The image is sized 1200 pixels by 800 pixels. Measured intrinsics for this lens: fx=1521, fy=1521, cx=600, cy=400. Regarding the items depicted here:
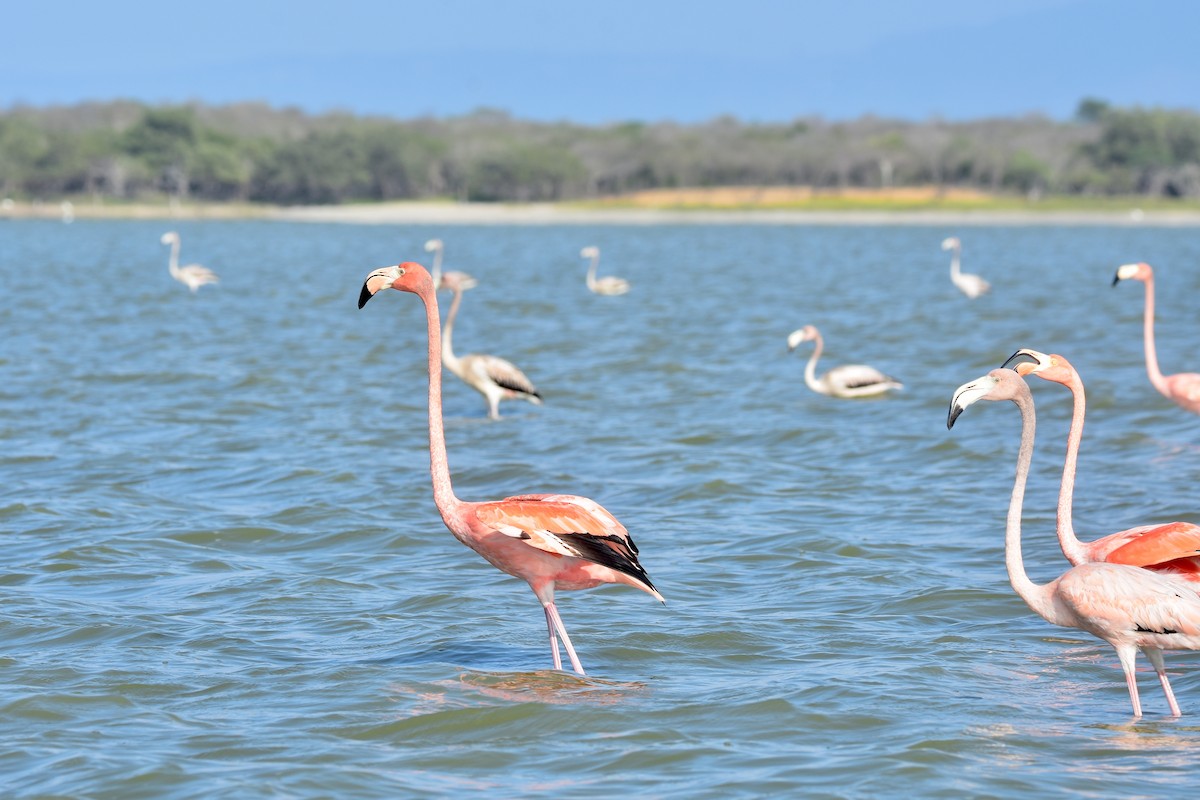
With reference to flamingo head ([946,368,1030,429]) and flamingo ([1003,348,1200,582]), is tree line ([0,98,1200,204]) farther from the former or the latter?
flamingo head ([946,368,1030,429])

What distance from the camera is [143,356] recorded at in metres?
19.1

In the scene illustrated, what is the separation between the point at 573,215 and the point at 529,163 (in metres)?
16.0

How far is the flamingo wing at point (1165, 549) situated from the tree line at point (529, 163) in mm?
114149

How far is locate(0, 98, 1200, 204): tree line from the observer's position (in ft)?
387

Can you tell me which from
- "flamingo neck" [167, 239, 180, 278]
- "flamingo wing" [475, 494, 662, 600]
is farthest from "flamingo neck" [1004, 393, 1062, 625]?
"flamingo neck" [167, 239, 180, 278]

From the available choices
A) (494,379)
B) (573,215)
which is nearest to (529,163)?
(573,215)

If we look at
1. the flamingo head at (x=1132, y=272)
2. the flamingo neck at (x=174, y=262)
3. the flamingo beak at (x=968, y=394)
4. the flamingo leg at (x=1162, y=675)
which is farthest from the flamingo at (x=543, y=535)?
the flamingo neck at (x=174, y=262)

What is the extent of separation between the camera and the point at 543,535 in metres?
6.28

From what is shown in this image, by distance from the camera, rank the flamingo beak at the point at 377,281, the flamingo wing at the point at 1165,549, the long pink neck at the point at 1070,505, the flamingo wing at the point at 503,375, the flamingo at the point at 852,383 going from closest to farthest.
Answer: the flamingo beak at the point at 377,281 → the flamingo wing at the point at 1165,549 → the long pink neck at the point at 1070,505 → the flamingo wing at the point at 503,375 → the flamingo at the point at 852,383

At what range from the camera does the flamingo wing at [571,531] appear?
6.25 meters

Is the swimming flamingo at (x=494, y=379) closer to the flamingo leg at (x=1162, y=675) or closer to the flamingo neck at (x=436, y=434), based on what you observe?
the flamingo neck at (x=436, y=434)

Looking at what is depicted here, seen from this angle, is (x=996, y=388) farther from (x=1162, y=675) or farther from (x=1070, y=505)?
(x=1162, y=675)

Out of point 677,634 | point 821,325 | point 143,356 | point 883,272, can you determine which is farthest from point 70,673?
point 883,272

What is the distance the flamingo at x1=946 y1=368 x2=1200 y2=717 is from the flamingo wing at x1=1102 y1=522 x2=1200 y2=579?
239 mm
